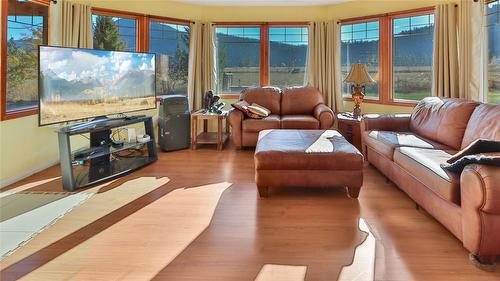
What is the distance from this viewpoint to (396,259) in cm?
202

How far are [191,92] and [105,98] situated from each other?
82.0 inches

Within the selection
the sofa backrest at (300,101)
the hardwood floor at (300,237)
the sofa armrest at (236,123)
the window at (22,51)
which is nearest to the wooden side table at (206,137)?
the sofa armrest at (236,123)

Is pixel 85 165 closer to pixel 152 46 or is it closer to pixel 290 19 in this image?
pixel 152 46

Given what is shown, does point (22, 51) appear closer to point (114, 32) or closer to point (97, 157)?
point (97, 157)

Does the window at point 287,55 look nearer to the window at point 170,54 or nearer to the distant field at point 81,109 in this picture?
the window at point 170,54

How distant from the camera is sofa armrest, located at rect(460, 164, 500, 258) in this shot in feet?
5.94

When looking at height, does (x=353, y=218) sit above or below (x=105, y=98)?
below

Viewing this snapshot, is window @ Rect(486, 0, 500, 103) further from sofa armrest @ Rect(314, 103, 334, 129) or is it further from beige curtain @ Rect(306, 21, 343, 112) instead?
beige curtain @ Rect(306, 21, 343, 112)

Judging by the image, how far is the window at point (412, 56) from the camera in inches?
198

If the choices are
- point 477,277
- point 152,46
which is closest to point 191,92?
point 152,46

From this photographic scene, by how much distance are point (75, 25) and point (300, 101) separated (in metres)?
3.35

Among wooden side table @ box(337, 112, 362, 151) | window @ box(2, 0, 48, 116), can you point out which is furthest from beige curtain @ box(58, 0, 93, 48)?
wooden side table @ box(337, 112, 362, 151)

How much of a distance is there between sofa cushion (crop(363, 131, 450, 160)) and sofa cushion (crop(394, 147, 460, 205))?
159 mm

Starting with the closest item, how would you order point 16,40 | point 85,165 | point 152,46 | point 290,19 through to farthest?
point 16,40 → point 85,165 → point 152,46 → point 290,19
